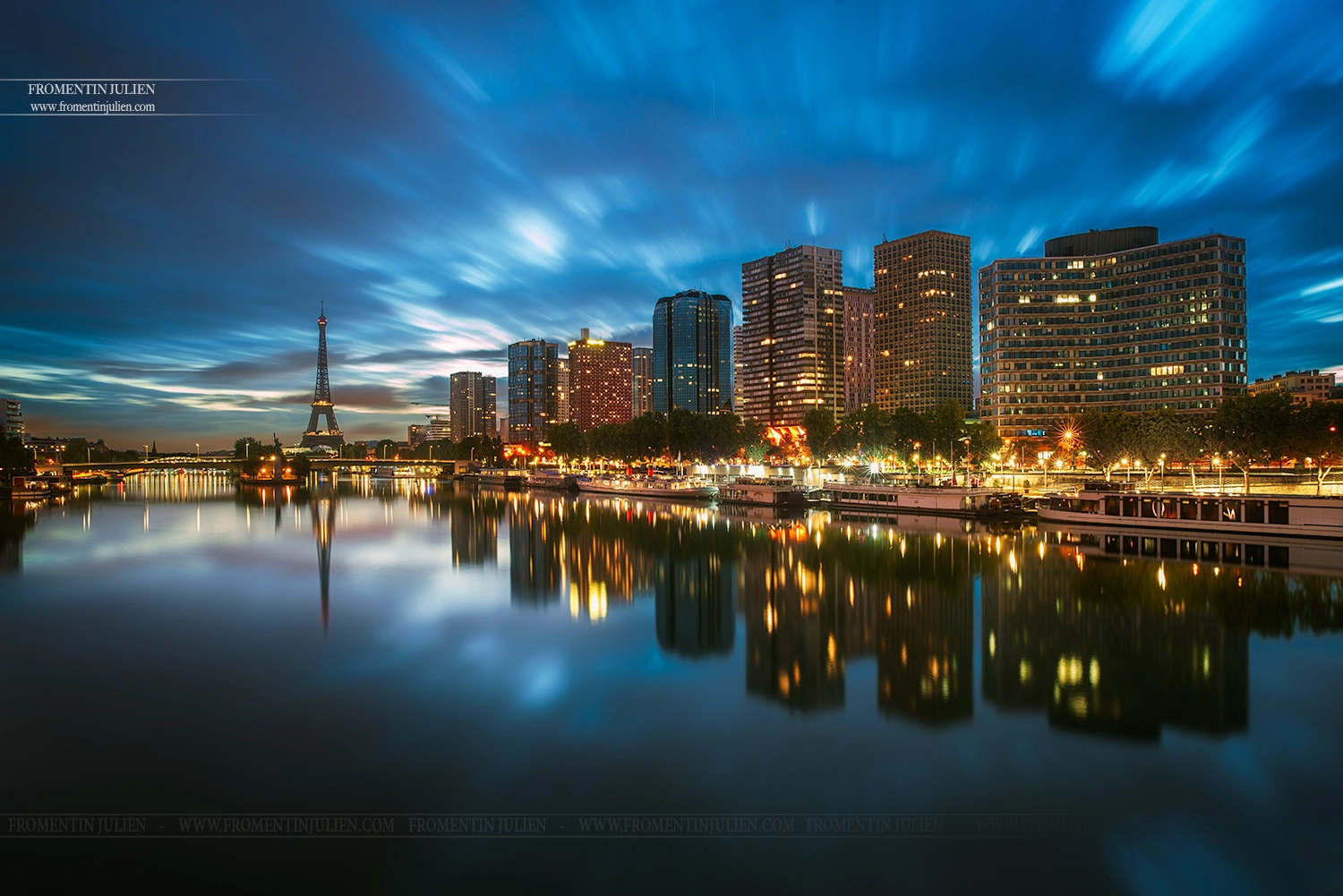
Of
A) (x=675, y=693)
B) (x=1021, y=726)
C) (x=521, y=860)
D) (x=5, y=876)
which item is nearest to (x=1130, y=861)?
(x=1021, y=726)

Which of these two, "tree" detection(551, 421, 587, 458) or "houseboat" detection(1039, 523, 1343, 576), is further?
"tree" detection(551, 421, 587, 458)

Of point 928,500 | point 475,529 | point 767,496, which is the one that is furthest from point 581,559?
point 767,496

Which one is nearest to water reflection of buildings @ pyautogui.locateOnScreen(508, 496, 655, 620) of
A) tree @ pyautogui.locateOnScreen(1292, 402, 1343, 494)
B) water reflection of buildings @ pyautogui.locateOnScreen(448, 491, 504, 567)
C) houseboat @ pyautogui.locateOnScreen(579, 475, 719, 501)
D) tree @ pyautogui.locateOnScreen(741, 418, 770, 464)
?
water reflection of buildings @ pyautogui.locateOnScreen(448, 491, 504, 567)

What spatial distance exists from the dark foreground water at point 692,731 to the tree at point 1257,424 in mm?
35025

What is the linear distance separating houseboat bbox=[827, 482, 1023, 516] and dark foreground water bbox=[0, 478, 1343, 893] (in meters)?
24.7

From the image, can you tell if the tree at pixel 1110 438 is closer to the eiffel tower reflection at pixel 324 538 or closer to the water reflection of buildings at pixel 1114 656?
the water reflection of buildings at pixel 1114 656

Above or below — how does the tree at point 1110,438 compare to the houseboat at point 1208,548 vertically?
above

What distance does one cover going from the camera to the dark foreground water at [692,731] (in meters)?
10.8

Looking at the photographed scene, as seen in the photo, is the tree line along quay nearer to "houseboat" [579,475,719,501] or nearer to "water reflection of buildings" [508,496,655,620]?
"houseboat" [579,475,719,501]

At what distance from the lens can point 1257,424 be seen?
202ft

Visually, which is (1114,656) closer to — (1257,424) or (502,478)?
(1257,424)

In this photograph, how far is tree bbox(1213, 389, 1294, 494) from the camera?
61.5 metres

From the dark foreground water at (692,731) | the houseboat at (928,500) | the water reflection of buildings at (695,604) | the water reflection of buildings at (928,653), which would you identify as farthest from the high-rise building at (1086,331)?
the water reflection of buildings at (928,653)

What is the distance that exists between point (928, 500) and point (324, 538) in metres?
50.3
